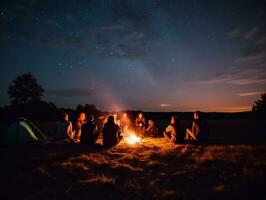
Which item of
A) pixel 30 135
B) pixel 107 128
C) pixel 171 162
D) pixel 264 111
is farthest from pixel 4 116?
pixel 264 111

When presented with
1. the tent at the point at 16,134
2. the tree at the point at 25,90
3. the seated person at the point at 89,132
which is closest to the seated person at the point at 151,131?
the seated person at the point at 89,132

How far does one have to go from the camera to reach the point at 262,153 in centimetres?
918

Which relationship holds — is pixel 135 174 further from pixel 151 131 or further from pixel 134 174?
pixel 151 131

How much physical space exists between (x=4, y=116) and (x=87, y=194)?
48.3 metres

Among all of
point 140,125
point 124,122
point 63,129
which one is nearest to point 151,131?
point 140,125

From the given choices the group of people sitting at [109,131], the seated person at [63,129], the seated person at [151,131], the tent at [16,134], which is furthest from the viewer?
the seated person at [151,131]

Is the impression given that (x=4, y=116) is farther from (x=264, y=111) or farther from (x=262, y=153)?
(x=264, y=111)

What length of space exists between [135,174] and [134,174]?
0.03 meters

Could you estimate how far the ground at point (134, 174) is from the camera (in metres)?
5.77

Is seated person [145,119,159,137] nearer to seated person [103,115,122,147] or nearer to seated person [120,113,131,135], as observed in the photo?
seated person [120,113,131,135]

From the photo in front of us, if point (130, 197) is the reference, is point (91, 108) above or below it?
above

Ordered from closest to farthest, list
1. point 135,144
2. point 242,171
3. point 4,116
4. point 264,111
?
point 242,171 → point 135,144 → point 4,116 → point 264,111

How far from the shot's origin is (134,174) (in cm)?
723

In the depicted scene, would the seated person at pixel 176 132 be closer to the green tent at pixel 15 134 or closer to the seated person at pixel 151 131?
the seated person at pixel 151 131
